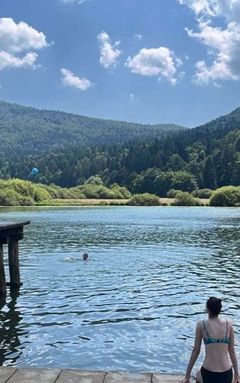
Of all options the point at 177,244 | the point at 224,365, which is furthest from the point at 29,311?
the point at 177,244

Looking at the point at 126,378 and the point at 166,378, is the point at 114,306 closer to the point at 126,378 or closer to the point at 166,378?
the point at 126,378

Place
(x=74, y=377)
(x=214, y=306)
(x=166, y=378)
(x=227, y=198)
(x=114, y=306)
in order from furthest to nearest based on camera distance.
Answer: (x=227, y=198)
(x=114, y=306)
(x=74, y=377)
(x=166, y=378)
(x=214, y=306)

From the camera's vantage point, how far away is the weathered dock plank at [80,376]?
10.3 m

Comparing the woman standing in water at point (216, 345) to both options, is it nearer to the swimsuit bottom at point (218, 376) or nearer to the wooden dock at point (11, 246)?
the swimsuit bottom at point (218, 376)

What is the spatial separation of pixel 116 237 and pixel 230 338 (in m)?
49.2

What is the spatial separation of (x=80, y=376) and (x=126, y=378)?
97 centimetres

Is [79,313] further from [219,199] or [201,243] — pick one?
[219,199]

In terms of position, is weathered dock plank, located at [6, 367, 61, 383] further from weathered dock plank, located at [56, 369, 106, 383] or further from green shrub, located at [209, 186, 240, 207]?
green shrub, located at [209, 186, 240, 207]

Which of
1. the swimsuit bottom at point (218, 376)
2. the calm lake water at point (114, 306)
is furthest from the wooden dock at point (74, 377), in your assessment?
the calm lake water at point (114, 306)

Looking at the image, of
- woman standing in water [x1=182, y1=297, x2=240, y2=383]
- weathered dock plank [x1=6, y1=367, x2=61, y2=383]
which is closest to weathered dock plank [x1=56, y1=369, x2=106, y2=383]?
weathered dock plank [x1=6, y1=367, x2=61, y2=383]

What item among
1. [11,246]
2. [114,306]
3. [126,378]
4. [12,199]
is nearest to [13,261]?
[11,246]

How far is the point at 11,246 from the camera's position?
83.0ft

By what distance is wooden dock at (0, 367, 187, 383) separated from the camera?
33.9 ft

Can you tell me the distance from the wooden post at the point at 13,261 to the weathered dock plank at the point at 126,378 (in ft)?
50.0
